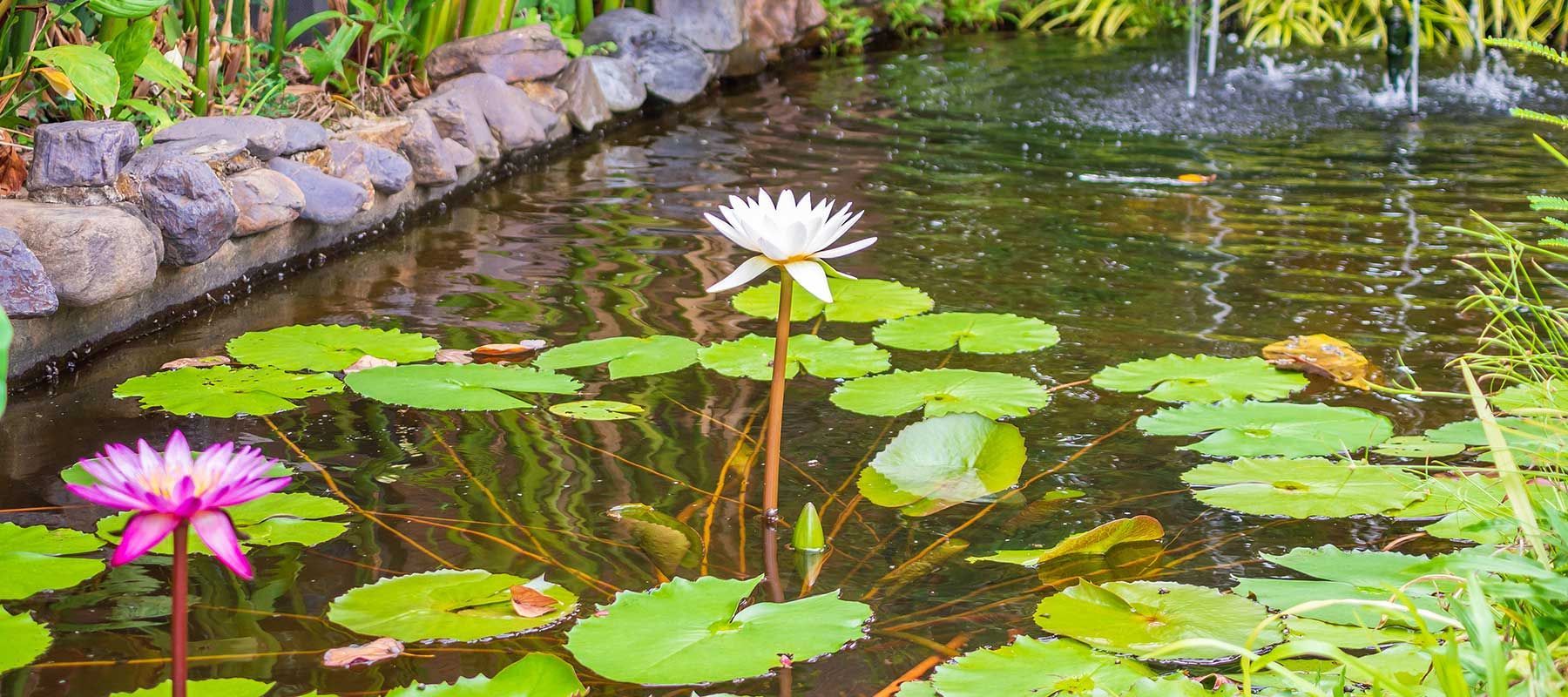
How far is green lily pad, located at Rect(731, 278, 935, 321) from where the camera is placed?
8.91ft

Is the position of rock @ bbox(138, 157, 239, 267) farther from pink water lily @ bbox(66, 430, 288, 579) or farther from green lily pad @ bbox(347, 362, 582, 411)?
pink water lily @ bbox(66, 430, 288, 579)

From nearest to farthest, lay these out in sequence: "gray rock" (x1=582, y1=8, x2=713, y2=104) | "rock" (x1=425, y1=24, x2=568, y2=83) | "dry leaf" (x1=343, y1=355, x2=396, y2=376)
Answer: "dry leaf" (x1=343, y1=355, x2=396, y2=376), "rock" (x1=425, y1=24, x2=568, y2=83), "gray rock" (x1=582, y1=8, x2=713, y2=104)

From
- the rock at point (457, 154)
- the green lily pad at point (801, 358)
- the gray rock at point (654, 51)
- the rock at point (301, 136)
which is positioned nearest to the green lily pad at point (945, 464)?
the green lily pad at point (801, 358)

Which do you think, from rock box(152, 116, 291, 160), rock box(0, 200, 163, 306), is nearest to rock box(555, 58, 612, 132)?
rock box(152, 116, 291, 160)

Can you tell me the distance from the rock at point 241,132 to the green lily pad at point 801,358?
1.25 meters

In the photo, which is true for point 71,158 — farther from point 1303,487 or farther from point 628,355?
point 1303,487

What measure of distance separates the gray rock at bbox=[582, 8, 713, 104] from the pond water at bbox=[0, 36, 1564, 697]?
0.15m

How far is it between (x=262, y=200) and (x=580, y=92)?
198 cm

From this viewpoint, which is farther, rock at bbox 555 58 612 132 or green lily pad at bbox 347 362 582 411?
rock at bbox 555 58 612 132

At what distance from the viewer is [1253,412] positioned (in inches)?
→ 85.4

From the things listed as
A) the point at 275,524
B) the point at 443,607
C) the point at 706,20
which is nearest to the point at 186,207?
the point at 275,524

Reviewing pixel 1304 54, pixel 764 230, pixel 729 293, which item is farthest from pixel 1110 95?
pixel 764 230

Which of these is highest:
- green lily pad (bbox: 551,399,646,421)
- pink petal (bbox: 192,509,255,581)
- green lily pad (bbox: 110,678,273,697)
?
pink petal (bbox: 192,509,255,581)

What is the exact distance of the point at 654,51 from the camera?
5430 mm
